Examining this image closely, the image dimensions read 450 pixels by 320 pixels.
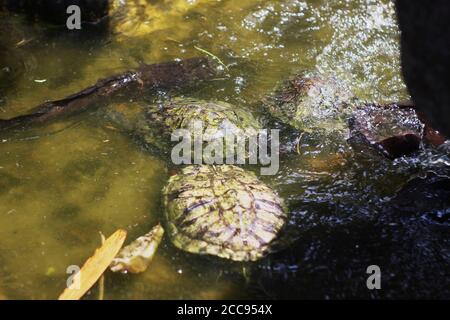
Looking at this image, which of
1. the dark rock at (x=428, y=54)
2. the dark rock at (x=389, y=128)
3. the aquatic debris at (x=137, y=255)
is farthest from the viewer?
the dark rock at (x=389, y=128)

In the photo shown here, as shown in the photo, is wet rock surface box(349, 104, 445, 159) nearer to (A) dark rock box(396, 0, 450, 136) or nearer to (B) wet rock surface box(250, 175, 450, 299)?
(B) wet rock surface box(250, 175, 450, 299)

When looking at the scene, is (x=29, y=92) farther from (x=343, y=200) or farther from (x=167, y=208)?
(x=343, y=200)

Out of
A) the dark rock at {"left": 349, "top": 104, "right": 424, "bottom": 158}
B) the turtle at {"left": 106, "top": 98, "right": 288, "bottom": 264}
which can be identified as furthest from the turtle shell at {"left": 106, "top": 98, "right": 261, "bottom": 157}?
the dark rock at {"left": 349, "top": 104, "right": 424, "bottom": 158}

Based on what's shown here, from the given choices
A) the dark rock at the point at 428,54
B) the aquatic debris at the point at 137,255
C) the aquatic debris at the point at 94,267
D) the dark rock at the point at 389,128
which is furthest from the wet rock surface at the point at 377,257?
the dark rock at the point at 428,54

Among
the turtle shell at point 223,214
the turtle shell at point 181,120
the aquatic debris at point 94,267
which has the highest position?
the turtle shell at point 181,120

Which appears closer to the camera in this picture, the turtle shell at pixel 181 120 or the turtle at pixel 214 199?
the turtle at pixel 214 199

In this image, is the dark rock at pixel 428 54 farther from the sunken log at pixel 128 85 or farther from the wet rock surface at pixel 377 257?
the sunken log at pixel 128 85

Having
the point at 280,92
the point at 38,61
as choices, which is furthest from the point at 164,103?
the point at 38,61
